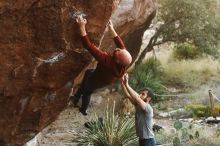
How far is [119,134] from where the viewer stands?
11.3 m

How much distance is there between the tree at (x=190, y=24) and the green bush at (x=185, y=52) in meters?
2.33

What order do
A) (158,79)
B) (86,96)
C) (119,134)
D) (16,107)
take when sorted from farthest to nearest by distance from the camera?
Result: (158,79) < (119,134) < (86,96) < (16,107)

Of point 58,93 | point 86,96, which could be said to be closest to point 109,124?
point 86,96

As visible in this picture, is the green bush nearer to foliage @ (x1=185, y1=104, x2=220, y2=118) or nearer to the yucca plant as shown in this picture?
foliage @ (x1=185, y1=104, x2=220, y2=118)

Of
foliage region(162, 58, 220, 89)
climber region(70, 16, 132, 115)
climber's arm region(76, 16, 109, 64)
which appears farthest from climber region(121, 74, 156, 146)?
foliage region(162, 58, 220, 89)

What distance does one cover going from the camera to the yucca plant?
11.3 metres

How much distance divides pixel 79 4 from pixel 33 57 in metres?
0.96

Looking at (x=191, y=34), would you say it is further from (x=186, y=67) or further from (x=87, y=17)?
(x=87, y=17)

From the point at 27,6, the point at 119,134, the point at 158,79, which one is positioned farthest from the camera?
the point at 158,79

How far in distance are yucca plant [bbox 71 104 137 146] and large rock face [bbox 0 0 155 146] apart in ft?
10.4

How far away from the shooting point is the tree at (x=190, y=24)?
20.0m

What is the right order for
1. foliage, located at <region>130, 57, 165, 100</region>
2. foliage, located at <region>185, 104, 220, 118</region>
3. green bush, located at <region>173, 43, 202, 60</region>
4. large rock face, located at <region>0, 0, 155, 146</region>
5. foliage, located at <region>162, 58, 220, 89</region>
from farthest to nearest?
green bush, located at <region>173, 43, 202, 60</region> < foliage, located at <region>162, 58, 220, 89</region> < foliage, located at <region>130, 57, 165, 100</region> < foliage, located at <region>185, 104, 220, 118</region> < large rock face, located at <region>0, 0, 155, 146</region>

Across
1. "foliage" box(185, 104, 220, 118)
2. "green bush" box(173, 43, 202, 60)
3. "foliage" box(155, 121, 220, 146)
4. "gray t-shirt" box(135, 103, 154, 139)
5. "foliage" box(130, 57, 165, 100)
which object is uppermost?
"green bush" box(173, 43, 202, 60)

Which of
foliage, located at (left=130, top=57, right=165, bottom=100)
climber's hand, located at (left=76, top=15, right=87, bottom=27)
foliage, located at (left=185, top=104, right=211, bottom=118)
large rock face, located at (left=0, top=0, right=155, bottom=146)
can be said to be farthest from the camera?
foliage, located at (left=130, top=57, right=165, bottom=100)
